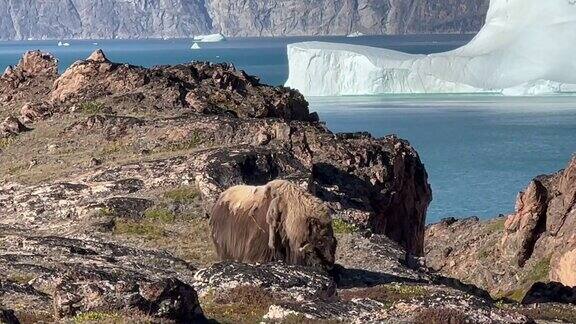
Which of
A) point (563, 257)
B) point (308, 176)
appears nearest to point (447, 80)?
point (563, 257)

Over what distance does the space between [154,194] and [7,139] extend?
8.70 metres

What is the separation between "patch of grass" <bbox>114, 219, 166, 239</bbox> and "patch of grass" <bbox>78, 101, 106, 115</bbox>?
10412mm

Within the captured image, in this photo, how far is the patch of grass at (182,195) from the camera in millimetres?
23406

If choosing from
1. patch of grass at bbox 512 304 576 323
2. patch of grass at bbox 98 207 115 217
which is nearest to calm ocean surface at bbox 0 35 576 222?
patch of grass at bbox 98 207 115 217

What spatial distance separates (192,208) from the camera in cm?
2303

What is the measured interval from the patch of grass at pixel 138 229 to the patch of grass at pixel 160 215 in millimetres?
303

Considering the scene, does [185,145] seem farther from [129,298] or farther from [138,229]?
[129,298]

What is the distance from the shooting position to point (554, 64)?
111 meters

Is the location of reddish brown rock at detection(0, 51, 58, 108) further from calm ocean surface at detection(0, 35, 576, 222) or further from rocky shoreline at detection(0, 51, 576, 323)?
calm ocean surface at detection(0, 35, 576, 222)

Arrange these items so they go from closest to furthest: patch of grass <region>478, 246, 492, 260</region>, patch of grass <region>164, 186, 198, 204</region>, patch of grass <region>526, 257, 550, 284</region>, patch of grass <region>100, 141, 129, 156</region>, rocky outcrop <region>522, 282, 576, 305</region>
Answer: rocky outcrop <region>522, 282, 576, 305</region> < patch of grass <region>164, 186, 198, 204</region> < patch of grass <region>100, 141, 129, 156</region> < patch of grass <region>526, 257, 550, 284</region> < patch of grass <region>478, 246, 492, 260</region>

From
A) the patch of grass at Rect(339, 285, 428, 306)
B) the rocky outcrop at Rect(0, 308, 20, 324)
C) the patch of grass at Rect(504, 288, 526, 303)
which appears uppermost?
the rocky outcrop at Rect(0, 308, 20, 324)

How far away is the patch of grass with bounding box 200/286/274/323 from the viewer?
501 inches

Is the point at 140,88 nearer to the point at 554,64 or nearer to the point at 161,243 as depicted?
the point at 161,243

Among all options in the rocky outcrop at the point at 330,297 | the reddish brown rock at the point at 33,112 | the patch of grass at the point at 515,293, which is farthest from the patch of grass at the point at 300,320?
the patch of grass at the point at 515,293
